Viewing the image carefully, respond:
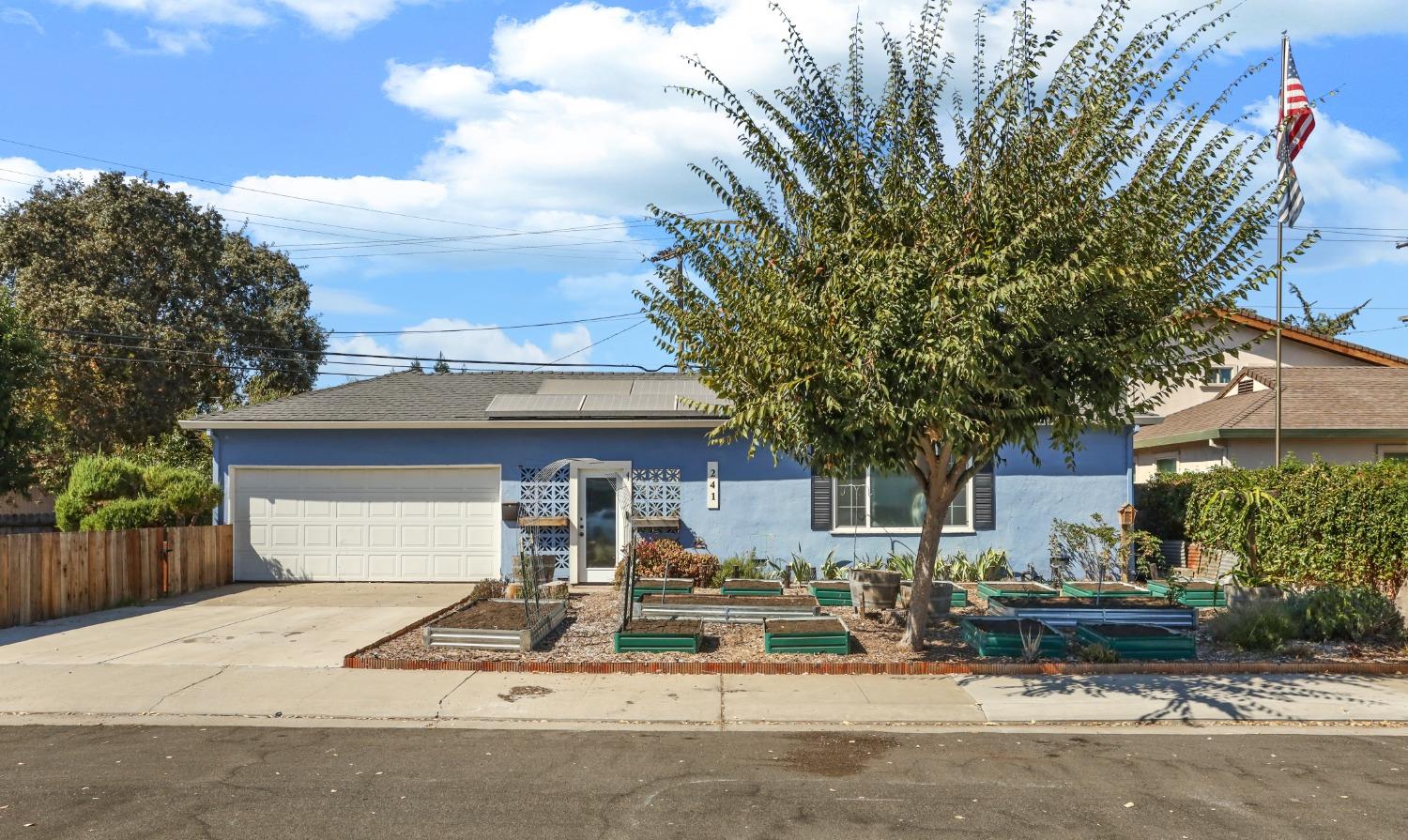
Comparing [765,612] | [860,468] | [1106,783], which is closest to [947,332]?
[860,468]

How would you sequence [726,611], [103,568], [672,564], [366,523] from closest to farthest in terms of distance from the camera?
[726,611]
[103,568]
[672,564]
[366,523]

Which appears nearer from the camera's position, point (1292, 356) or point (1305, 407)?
point (1305, 407)

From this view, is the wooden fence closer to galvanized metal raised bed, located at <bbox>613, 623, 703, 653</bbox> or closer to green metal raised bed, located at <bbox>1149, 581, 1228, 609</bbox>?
galvanized metal raised bed, located at <bbox>613, 623, 703, 653</bbox>

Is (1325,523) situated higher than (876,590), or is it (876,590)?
(1325,523)

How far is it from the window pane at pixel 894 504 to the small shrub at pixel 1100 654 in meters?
7.08

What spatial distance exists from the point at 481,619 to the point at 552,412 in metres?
6.15

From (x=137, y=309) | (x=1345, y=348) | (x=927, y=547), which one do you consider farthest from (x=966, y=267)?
(x=137, y=309)

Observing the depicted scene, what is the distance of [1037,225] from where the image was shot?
878 centimetres

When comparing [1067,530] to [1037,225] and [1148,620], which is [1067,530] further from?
[1037,225]

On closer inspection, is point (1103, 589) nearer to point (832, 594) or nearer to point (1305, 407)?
point (832, 594)

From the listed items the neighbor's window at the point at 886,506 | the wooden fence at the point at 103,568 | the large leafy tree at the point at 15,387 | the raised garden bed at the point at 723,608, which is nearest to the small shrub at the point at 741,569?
the neighbor's window at the point at 886,506

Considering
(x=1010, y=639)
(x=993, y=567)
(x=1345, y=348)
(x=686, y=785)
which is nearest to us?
(x=686, y=785)

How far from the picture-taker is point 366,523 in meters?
18.3

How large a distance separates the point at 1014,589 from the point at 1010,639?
483cm
